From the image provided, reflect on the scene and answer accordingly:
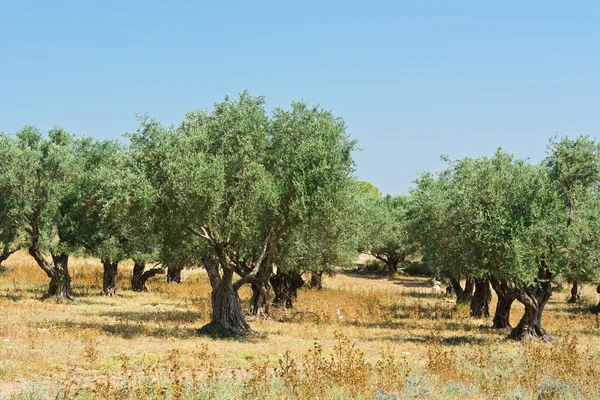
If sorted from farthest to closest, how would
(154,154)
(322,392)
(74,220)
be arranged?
1. (74,220)
2. (154,154)
3. (322,392)

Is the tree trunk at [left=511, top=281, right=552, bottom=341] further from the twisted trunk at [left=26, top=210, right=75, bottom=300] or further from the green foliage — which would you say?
the green foliage

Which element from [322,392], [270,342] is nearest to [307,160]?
[270,342]

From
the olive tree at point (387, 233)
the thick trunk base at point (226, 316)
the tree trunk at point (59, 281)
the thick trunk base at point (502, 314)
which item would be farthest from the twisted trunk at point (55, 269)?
the olive tree at point (387, 233)

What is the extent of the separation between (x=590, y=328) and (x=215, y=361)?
23515mm

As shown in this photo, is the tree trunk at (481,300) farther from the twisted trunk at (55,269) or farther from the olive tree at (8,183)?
the olive tree at (8,183)

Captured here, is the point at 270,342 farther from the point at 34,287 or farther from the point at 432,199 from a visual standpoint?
the point at 34,287

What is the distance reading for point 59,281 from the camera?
35.2m

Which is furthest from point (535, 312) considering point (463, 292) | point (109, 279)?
point (109, 279)

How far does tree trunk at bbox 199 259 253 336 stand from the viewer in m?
24.3

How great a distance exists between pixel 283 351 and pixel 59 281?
2066 cm

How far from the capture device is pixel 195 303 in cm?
3831

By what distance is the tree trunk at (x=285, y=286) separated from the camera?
37.9 m

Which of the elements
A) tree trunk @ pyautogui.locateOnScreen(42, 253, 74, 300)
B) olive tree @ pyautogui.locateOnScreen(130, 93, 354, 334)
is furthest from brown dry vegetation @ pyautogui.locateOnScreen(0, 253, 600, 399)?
olive tree @ pyautogui.locateOnScreen(130, 93, 354, 334)

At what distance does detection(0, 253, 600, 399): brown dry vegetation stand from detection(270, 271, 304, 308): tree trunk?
140 cm
